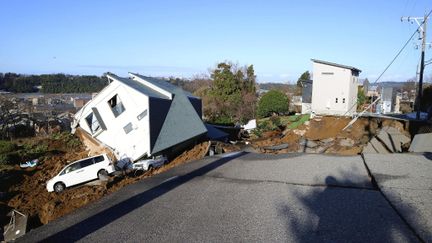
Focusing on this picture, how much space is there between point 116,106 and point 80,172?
555 centimetres

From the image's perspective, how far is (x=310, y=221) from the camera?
6723mm

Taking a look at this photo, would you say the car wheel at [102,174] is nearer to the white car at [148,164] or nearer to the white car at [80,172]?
A: the white car at [80,172]

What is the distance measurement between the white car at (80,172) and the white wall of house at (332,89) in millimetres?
25098

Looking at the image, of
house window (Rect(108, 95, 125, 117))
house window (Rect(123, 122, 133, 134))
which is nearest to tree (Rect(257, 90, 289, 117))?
house window (Rect(108, 95, 125, 117))

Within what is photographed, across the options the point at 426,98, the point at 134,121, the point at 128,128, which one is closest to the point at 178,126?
the point at 134,121

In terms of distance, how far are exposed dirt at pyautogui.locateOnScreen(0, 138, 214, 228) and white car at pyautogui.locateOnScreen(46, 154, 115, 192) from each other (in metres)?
→ 0.39

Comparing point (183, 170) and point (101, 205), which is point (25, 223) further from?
point (183, 170)

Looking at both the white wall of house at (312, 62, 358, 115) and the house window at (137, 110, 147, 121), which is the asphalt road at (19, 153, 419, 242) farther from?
the white wall of house at (312, 62, 358, 115)

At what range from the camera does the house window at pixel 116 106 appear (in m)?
19.7

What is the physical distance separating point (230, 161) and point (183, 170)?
2.03 meters

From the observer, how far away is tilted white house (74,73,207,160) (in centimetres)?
1852

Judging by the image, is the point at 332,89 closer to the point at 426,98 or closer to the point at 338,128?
the point at 426,98

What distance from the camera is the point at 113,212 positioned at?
26.5 feet

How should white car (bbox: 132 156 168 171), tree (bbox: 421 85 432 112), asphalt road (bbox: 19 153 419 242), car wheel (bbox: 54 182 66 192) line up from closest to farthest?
asphalt road (bbox: 19 153 419 242), car wheel (bbox: 54 182 66 192), white car (bbox: 132 156 168 171), tree (bbox: 421 85 432 112)
